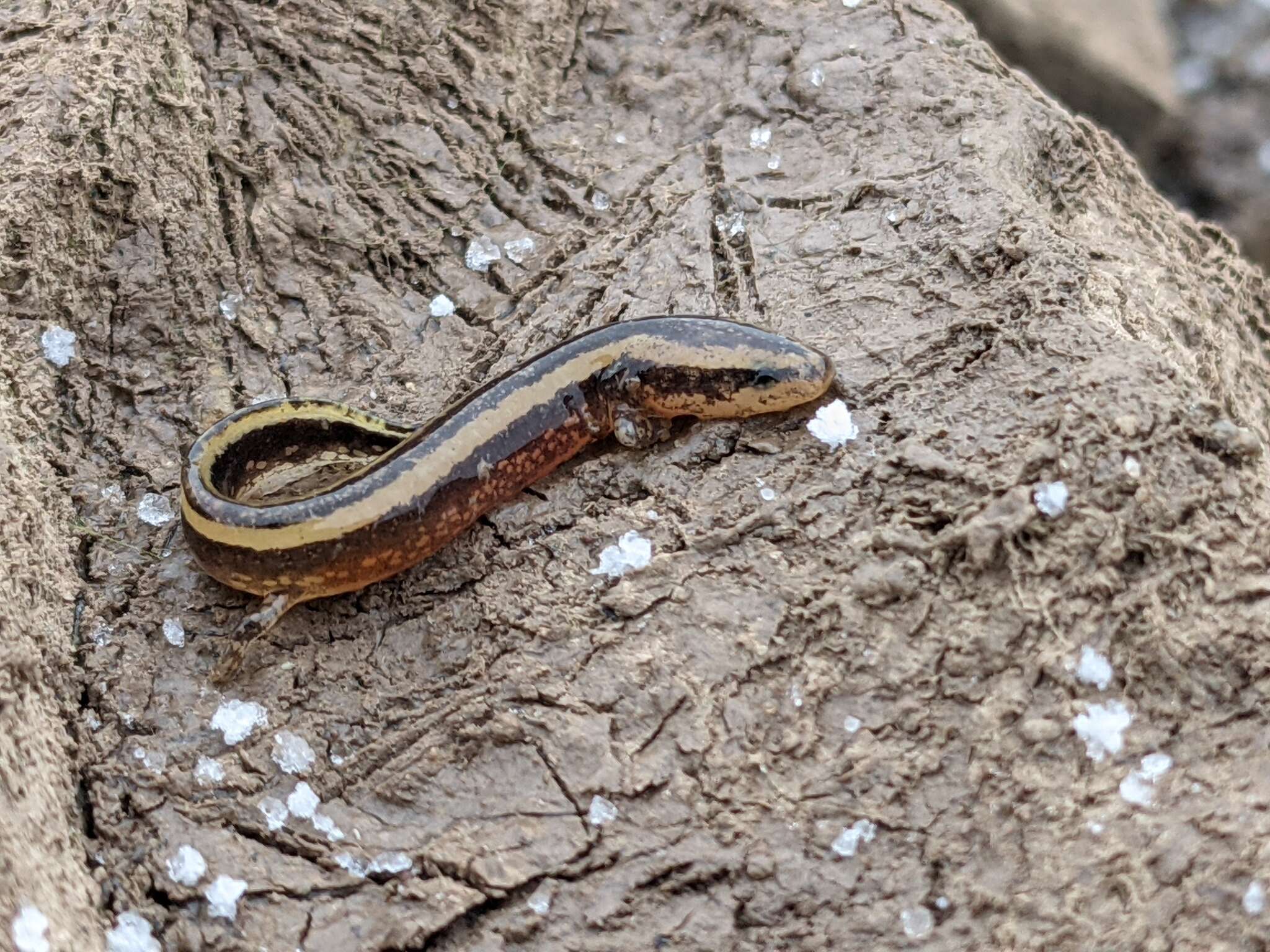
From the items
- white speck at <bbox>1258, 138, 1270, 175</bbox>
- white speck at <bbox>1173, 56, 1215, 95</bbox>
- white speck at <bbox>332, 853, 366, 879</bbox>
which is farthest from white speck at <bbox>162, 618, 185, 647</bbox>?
white speck at <bbox>1173, 56, 1215, 95</bbox>

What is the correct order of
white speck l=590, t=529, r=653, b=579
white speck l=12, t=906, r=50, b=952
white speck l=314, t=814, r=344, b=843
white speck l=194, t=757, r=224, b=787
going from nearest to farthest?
white speck l=12, t=906, r=50, b=952 < white speck l=314, t=814, r=344, b=843 < white speck l=194, t=757, r=224, b=787 < white speck l=590, t=529, r=653, b=579

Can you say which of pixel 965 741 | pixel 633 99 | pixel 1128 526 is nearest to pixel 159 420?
pixel 633 99

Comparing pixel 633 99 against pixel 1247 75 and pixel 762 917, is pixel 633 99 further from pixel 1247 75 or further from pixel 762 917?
pixel 1247 75

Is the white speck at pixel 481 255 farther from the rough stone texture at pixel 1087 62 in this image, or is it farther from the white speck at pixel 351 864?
the rough stone texture at pixel 1087 62

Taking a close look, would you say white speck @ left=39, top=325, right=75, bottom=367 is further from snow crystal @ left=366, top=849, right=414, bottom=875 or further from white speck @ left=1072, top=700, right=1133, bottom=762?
white speck @ left=1072, top=700, right=1133, bottom=762

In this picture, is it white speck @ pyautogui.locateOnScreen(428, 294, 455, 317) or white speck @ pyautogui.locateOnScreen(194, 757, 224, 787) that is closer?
white speck @ pyautogui.locateOnScreen(194, 757, 224, 787)

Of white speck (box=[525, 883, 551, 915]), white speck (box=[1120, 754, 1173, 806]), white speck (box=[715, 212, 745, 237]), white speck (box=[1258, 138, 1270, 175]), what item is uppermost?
white speck (box=[715, 212, 745, 237])
